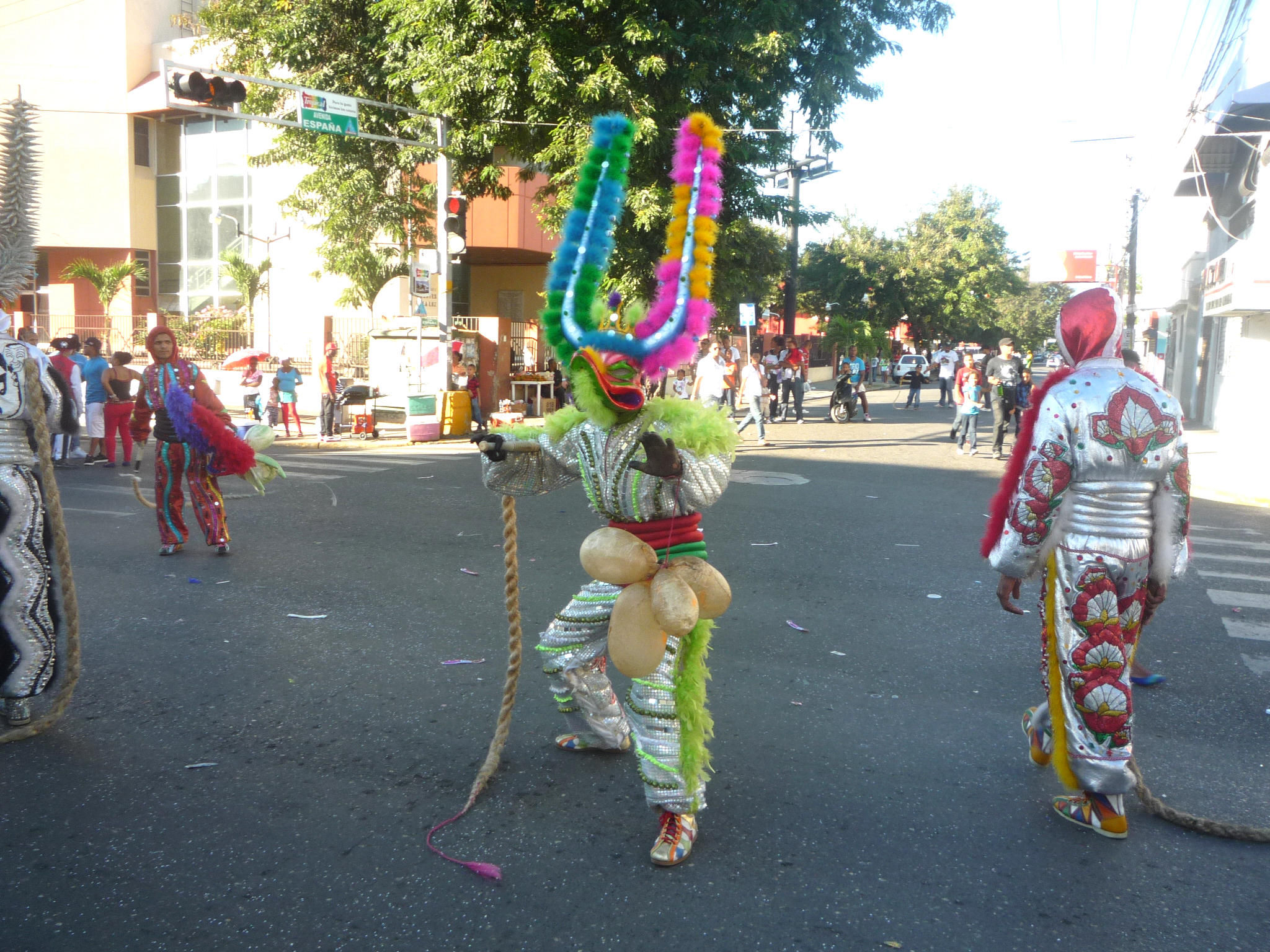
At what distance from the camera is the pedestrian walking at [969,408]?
51.1 feet

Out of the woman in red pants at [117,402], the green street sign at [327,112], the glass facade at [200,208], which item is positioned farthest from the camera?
the glass facade at [200,208]

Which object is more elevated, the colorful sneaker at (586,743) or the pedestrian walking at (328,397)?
the pedestrian walking at (328,397)

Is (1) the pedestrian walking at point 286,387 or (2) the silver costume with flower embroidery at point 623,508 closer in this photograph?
(2) the silver costume with flower embroidery at point 623,508

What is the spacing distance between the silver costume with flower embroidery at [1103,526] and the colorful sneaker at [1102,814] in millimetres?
55

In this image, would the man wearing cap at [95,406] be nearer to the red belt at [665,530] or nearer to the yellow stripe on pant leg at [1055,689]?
the red belt at [665,530]

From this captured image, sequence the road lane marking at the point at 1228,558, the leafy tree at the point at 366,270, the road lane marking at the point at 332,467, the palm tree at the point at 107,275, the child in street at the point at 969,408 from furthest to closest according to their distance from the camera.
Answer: the palm tree at the point at 107,275 → the leafy tree at the point at 366,270 → the child in street at the point at 969,408 → the road lane marking at the point at 332,467 → the road lane marking at the point at 1228,558

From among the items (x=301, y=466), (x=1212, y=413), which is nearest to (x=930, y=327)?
(x=1212, y=413)

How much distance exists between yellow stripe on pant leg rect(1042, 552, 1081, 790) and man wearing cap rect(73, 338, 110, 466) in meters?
13.3

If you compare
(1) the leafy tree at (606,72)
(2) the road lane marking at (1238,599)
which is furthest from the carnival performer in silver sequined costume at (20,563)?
(1) the leafy tree at (606,72)

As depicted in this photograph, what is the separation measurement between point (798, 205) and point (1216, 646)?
15590 millimetres

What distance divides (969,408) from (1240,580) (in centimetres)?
826

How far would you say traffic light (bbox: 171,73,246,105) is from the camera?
12.6m

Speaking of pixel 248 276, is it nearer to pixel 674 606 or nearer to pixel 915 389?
pixel 915 389

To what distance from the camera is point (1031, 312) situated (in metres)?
75.9
